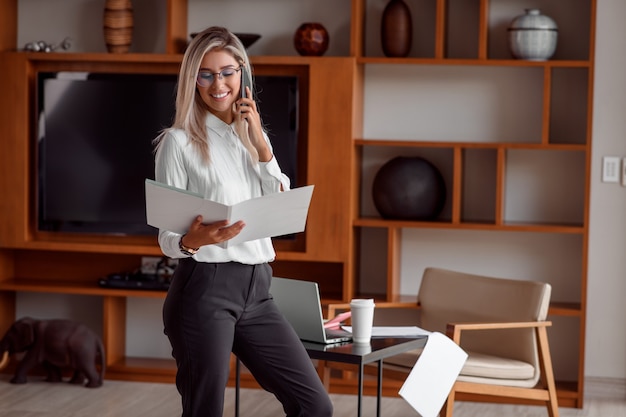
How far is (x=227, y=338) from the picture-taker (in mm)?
2389

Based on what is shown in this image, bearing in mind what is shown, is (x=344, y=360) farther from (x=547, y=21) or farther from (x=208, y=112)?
(x=547, y=21)

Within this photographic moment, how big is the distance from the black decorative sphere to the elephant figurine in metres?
1.52

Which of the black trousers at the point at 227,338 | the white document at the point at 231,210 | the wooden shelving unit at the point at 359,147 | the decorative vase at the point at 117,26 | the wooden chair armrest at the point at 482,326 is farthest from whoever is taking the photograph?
the decorative vase at the point at 117,26

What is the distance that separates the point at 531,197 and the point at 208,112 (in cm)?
254

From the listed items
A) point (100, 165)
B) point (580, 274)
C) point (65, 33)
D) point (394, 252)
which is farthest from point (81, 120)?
point (580, 274)

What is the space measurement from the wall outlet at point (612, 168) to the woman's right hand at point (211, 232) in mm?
2682

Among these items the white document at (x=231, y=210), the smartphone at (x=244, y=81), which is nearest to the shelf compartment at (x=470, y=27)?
the smartphone at (x=244, y=81)

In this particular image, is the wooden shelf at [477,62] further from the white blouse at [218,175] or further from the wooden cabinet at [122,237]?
the white blouse at [218,175]

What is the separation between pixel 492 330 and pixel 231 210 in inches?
78.2

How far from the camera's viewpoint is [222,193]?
2.44 metres

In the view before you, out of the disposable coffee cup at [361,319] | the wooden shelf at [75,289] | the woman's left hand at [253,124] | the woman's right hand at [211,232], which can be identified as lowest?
the wooden shelf at [75,289]

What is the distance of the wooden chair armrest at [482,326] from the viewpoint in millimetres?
3547

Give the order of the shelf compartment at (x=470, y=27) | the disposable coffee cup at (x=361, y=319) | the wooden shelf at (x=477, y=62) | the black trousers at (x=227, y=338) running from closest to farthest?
the black trousers at (x=227, y=338), the disposable coffee cup at (x=361, y=319), the wooden shelf at (x=477, y=62), the shelf compartment at (x=470, y=27)

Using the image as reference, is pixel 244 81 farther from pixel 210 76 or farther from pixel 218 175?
pixel 218 175
